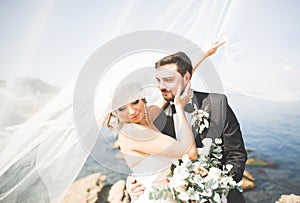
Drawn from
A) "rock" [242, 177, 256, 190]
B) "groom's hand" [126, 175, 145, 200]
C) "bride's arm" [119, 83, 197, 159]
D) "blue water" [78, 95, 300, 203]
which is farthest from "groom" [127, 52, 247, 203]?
"rock" [242, 177, 256, 190]

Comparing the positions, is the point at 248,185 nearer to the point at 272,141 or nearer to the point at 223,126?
the point at 272,141

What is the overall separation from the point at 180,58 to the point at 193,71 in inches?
3.5

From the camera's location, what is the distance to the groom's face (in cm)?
134

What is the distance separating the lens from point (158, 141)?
1.21 m

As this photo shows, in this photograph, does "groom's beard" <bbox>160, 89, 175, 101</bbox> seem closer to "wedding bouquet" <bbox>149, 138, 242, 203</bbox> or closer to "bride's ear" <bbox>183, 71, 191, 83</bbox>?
"bride's ear" <bbox>183, 71, 191, 83</bbox>

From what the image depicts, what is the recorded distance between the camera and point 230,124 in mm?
1389

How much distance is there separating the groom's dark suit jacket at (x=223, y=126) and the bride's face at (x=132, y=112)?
18cm

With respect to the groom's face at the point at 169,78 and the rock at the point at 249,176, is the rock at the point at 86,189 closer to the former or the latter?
the rock at the point at 249,176

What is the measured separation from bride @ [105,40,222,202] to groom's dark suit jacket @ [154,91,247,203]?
14 centimetres

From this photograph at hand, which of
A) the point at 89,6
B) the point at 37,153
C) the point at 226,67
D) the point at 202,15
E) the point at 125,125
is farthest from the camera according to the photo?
the point at 89,6

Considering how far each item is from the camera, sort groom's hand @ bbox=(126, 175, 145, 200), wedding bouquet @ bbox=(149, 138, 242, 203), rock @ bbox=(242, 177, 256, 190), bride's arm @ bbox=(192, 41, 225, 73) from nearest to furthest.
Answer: wedding bouquet @ bbox=(149, 138, 242, 203), groom's hand @ bbox=(126, 175, 145, 200), bride's arm @ bbox=(192, 41, 225, 73), rock @ bbox=(242, 177, 256, 190)

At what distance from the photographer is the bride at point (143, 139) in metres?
1.18

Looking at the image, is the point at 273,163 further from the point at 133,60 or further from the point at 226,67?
the point at 133,60

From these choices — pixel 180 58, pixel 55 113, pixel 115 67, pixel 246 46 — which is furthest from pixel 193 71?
pixel 246 46
